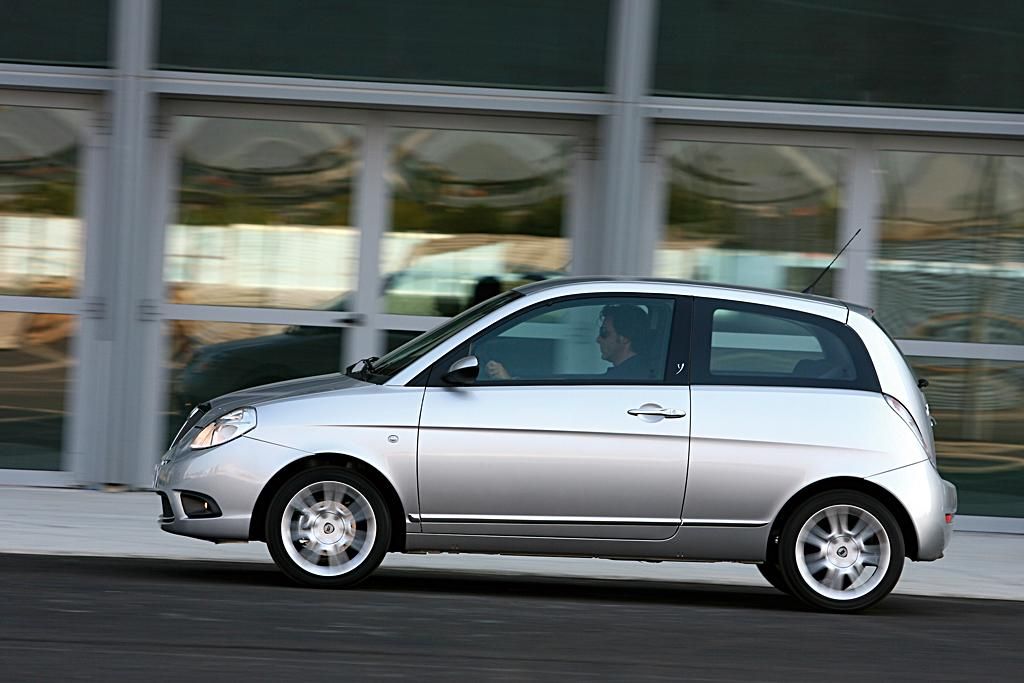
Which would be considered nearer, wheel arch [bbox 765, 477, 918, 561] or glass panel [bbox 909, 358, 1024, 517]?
wheel arch [bbox 765, 477, 918, 561]

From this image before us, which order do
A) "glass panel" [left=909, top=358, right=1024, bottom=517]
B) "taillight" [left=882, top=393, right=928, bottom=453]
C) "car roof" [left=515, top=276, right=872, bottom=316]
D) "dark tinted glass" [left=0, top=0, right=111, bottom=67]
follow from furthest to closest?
"glass panel" [left=909, top=358, right=1024, bottom=517]
"dark tinted glass" [left=0, top=0, right=111, bottom=67]
"car roof" [left=515, top=276, right=872, bottom=316]
"taillight" [left=882, top=393, right=928, bottom=453]

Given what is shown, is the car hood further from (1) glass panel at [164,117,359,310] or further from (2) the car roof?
(1) glass panel at [164,117,359,310]

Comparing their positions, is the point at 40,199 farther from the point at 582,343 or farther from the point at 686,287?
the point at 686,287

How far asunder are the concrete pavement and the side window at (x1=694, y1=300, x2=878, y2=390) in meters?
1.62

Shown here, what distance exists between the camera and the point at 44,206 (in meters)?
11.7

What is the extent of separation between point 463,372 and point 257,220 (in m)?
4.77

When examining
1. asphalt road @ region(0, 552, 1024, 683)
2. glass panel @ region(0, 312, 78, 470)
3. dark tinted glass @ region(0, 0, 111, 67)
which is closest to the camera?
asphalt road @ region(0, 552, 1024, 683)

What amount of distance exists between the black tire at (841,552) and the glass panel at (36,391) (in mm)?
6206

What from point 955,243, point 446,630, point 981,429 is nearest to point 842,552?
point 446,630

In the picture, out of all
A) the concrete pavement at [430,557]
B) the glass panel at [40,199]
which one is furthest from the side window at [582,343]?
the glass panel at [40,199]

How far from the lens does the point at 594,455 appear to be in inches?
295

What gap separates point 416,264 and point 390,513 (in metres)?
4.51

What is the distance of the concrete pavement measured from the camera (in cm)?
880

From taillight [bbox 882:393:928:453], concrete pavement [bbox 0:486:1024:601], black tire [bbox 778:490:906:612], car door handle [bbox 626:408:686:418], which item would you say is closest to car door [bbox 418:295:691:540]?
car door handle [bbox 626:408:686:418]
